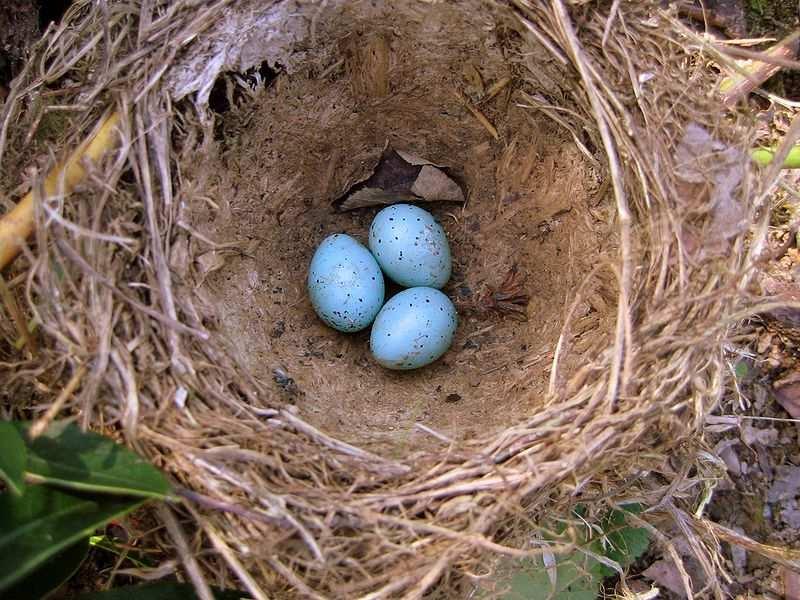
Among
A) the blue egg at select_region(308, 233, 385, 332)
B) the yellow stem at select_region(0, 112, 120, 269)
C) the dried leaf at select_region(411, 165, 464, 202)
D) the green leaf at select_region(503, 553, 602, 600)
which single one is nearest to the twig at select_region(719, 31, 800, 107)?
the dried leaf at select_region(411, 165, 464, 202)

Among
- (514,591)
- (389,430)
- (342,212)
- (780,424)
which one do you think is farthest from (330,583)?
(780,424)

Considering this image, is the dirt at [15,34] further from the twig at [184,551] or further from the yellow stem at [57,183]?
the twig at [184,551]

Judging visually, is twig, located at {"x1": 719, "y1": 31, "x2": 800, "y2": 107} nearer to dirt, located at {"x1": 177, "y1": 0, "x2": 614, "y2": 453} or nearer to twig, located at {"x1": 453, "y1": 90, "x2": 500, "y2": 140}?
dirt, located at {"x1": 177, "y1": 0, "x2": 614, "y2": 453}

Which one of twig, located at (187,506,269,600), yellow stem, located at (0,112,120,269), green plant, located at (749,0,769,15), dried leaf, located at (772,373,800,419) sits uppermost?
yellow stem, located at (0,112,120,269)

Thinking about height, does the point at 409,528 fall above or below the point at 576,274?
above

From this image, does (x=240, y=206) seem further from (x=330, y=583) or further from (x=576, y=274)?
(x=330, y=583)

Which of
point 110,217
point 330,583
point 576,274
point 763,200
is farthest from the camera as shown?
point 576,274

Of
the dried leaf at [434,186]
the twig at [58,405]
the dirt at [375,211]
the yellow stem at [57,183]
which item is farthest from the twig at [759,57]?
the twig at [58,405]

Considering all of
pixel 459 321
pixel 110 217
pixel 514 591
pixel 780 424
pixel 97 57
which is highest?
pixel 97 57
